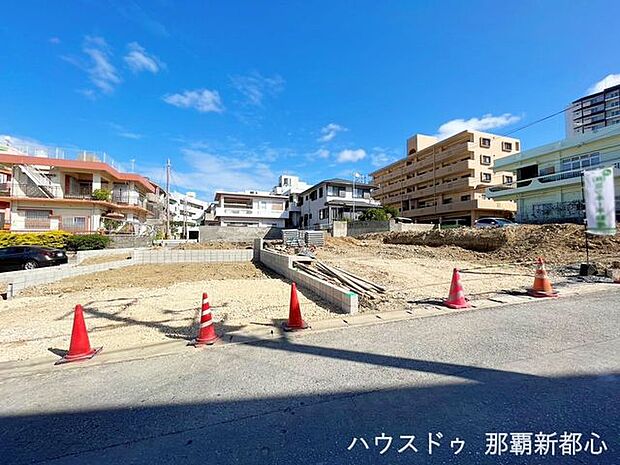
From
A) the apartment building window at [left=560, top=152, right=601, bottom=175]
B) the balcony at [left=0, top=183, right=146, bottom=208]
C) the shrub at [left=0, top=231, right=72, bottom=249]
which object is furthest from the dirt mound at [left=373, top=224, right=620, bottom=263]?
the balcony at [left=0, top=183, right=146, bottom=208]

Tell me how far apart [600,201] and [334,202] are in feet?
96.8

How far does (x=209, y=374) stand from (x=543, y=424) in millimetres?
2939

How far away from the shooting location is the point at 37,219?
74.1 ft

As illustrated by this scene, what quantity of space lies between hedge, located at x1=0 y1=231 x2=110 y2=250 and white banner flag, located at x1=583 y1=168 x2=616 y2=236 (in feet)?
78.7

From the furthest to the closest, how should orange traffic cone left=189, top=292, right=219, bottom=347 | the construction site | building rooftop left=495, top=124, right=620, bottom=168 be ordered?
building rooftop left=495, top=124, right=620, bottom=168 < the construction site < orange traffic cone left=189, top=292, right=219, bottom=347

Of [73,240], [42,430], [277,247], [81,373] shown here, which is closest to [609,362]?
[42,430]

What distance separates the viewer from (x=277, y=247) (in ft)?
53.5

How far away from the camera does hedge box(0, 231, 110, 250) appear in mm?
17922

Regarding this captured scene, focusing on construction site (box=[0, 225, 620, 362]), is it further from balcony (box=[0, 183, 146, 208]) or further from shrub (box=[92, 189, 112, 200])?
balcony (box=[0, 183, 146, 208])

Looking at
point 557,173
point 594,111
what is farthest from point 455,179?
point 594,111

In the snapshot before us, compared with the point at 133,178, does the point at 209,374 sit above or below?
below

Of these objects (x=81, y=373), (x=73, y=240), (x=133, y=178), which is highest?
(x=133, y=178)

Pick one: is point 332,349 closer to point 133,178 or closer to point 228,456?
point 228,456

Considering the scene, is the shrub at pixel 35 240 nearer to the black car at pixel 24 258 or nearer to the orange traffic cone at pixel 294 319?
the black car at pixel 24 258
